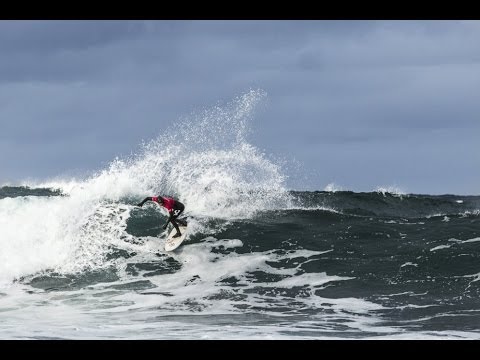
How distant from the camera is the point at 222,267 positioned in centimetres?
1605

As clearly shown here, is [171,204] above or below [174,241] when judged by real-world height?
above

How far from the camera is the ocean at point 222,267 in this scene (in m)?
11.2

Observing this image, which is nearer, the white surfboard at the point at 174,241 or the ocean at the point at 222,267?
the ocean at the point at 222,267

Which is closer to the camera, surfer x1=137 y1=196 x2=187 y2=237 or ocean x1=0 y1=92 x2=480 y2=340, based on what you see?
ocean x1=0 y1=92 x2=480 y2=340

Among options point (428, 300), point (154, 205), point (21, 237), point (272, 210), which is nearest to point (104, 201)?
point (154, 205)

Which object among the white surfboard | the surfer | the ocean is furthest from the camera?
the white surfboard

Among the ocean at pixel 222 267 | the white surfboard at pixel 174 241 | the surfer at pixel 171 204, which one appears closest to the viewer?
the ocean at pixel 222 267

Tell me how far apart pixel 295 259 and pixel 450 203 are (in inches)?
610

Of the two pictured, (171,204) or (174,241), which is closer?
(171,204)

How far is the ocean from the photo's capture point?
11195mm

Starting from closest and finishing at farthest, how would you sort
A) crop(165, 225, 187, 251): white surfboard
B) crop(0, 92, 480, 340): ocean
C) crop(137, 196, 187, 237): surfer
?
crop(0, 92, 480, 340): ocean, crop(137, 196, 187, 237): surfer, crop(165, 225, 187, 251): white surfboard

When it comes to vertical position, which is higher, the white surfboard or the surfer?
the surfer

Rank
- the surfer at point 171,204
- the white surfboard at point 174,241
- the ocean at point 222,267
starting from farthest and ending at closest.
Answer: the white surfboard at point 174,241 → the surfer at point 171,204 → the ocean at point 222,267

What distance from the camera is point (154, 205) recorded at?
21.1 metres
